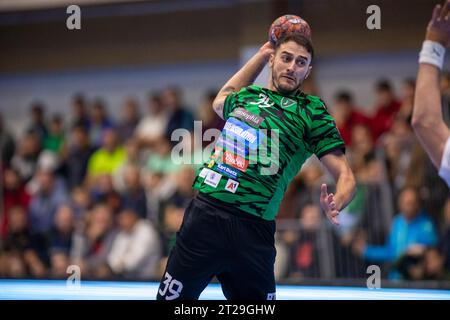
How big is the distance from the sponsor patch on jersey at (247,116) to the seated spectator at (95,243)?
555cm

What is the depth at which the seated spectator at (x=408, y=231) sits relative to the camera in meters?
8.88

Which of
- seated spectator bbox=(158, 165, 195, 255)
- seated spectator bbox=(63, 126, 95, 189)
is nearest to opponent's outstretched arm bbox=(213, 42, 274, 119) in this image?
seated spectator bbox=(158, 165, 195, 255)

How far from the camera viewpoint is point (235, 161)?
4.75 meters

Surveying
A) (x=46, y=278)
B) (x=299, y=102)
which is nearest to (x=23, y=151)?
(x=46, y=278)

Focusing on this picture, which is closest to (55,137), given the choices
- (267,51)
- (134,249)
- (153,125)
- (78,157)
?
(78,157)

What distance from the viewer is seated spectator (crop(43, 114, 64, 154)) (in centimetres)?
1333

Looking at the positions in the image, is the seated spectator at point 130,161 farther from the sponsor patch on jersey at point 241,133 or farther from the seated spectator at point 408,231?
the sponsor patch on jersey at point 241,133

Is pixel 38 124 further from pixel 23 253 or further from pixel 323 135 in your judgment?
pixel 323 135

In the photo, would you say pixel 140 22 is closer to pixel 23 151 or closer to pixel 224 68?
pixel 224 68

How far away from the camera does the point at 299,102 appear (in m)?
4.84

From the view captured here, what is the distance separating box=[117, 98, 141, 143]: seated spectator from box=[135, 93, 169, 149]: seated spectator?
12cm

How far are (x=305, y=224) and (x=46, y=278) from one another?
3.06 m

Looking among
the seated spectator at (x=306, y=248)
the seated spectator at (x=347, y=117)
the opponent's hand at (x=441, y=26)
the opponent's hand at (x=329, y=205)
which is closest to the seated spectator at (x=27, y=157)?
the seated spectator at (x=347, y=117)

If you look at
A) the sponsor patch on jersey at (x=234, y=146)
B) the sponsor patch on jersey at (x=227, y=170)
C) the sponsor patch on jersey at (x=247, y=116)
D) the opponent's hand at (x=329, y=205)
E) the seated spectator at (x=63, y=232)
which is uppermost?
the sponsor patch on jersey at (x=247, y=116)
